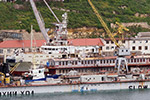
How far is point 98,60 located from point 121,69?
342 centimetres

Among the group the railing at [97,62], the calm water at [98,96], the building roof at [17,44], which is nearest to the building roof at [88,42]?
the building roof at [17,44]

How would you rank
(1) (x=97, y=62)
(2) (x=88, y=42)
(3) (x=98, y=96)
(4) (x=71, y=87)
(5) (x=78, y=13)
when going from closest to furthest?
(3) (x=98, y=96)
(4) (x=71, y=87)
(1) (x=97, y=62)
(2) (x=88, y=42)
(5) (x=78, y=13)

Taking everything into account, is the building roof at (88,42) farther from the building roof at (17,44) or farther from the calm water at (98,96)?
the calm water at (98,96)

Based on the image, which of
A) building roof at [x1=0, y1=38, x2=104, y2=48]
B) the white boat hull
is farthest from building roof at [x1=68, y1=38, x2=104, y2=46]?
the white boat hull

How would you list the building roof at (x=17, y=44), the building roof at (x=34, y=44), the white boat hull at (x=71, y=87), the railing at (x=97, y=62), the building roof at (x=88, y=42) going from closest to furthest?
the white boat hull at (x=71, y=87) → the railing at (x=97, y=62) → the building roof at (x=17, y=44) → the building roof at (x=34, y=44) → the building roof at (x=88, y=42)

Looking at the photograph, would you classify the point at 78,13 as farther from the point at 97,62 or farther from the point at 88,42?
the point at 97,62

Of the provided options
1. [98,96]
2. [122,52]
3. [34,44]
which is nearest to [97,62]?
[122,52]

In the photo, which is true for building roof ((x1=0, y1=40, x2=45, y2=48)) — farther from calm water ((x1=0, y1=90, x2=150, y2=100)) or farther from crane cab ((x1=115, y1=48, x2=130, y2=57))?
calm water ((x1=0, y1=90, x2=150, y2=100))

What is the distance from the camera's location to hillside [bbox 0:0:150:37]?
10600 cm

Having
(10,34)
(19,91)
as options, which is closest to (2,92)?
(19,91)

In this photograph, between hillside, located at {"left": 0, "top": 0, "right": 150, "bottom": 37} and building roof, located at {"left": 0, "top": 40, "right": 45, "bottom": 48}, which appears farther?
hillside, located at {"left": 0, "top": 0, "right": 150, "bottom": 37}

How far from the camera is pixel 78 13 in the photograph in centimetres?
11425

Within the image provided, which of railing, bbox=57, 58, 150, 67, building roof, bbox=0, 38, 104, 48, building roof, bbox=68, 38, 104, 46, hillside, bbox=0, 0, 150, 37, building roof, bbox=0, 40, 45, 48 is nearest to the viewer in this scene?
railing, bbox=57, 58, 150, 67

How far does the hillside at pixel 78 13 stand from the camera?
4173 inches
